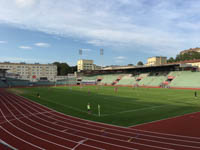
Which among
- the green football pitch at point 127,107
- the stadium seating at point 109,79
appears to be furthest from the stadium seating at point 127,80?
the green football pitch at point 127,107

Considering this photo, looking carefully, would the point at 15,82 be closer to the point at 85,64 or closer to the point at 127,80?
the point at 127,80

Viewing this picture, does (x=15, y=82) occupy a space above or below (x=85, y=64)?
below

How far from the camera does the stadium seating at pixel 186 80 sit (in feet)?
169

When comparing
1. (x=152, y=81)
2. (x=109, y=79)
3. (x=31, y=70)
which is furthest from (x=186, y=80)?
(x=31, y=70)

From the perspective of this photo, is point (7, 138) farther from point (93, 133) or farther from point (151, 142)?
point (151, 142)

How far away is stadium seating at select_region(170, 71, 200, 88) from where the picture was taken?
51.6 metres

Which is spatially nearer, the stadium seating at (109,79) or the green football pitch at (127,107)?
the green football pitch at (127,107)

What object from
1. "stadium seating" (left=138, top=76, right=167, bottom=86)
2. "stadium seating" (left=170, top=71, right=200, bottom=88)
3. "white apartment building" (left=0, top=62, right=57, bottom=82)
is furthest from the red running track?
"white apartment building" (left=0, top=62, right=57, bottom=82)

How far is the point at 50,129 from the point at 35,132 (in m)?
1.18

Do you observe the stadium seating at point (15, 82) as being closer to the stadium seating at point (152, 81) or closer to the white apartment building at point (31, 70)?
the white apartment building at point (31, 70)

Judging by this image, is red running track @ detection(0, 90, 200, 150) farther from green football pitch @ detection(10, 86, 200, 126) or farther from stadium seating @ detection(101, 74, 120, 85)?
stadium seating @ detection(101, 74, 120, 85)

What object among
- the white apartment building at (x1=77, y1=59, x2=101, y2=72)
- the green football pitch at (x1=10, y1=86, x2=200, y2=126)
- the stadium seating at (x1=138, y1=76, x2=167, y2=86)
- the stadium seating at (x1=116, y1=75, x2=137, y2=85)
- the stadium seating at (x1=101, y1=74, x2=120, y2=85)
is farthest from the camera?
the white apartment building at (x1=77, y1=59, x2=101, y2=72)

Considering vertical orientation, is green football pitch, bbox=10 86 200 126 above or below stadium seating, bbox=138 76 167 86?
below

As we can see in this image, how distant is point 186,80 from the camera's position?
55.2 metres
